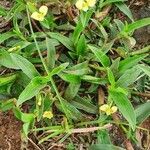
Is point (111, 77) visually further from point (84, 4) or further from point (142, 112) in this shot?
point (84, 4)

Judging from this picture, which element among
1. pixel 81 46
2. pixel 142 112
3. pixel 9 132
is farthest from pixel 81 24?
pixel 9 132

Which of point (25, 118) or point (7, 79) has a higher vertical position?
point (7, 79)

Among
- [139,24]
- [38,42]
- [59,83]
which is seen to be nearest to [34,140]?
[59,83]

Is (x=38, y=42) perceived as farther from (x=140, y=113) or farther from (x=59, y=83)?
(x=140, y=113)

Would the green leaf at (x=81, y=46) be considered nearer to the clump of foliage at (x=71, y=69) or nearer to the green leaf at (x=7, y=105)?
the clump of foliage at (x=71, y=69)

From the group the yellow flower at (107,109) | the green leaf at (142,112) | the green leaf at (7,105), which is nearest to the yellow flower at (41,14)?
the green leaf at (7,105)

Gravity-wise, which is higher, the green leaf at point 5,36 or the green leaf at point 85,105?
the green leaf at point 5,36
